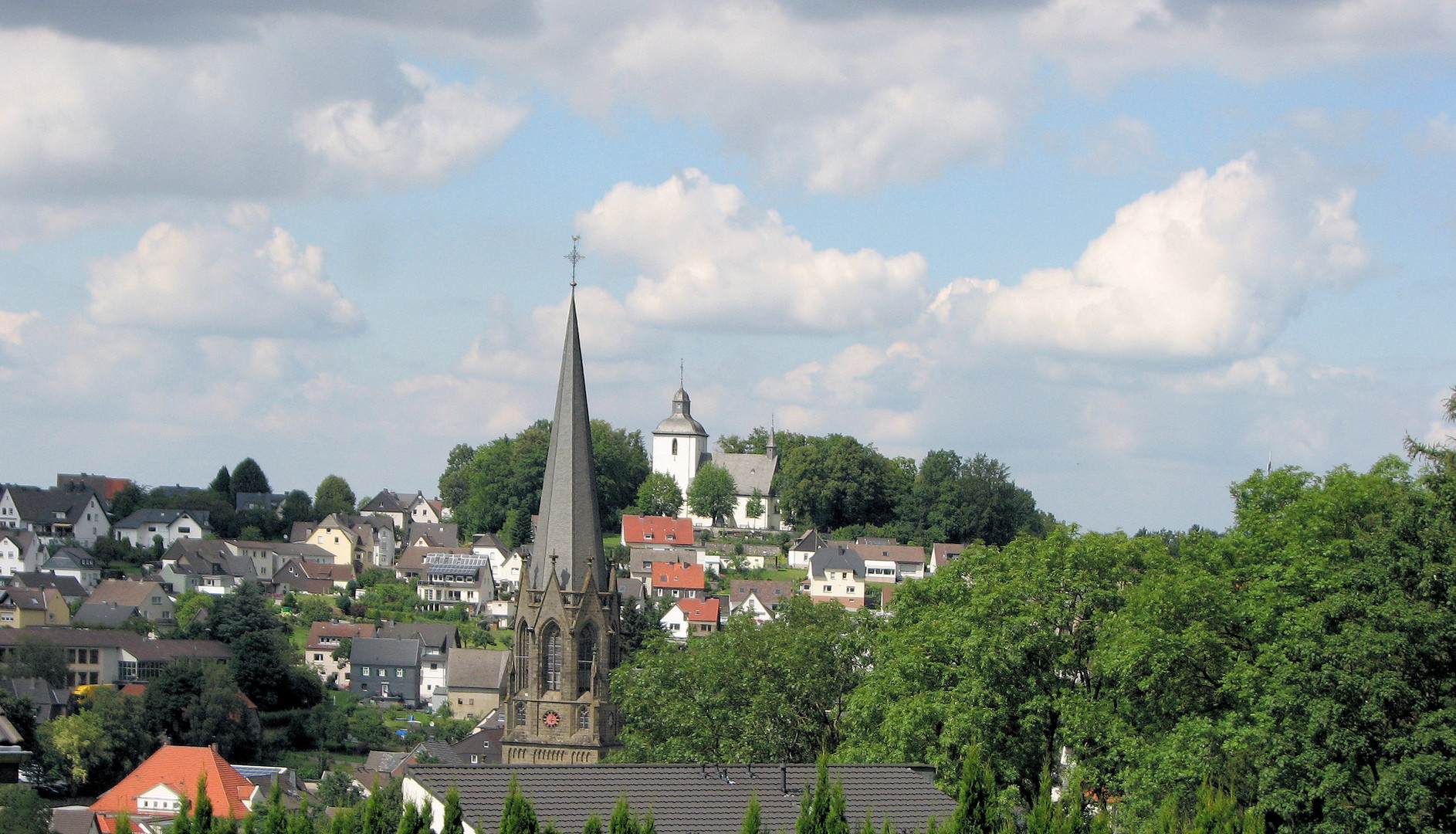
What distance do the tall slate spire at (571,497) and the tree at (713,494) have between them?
9855 centimetres

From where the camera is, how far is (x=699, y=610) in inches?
4119

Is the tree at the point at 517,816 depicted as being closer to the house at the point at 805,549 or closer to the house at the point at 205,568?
the house at the point at 805,549

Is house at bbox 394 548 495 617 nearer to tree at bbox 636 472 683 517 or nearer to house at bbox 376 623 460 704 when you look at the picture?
house at bbox 376 623 460 704

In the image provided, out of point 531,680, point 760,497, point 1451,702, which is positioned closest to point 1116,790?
point 1451,702

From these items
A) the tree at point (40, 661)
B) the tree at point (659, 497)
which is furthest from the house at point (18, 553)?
the tree at point (659, 497)

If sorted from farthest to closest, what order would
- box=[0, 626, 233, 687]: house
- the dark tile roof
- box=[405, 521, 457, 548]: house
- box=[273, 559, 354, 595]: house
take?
box=[405, 521, 457, 548]: house → box=[273, 559, 354, 595]: house → box=[0, 626, 233, 687]: house → the dark tile roof

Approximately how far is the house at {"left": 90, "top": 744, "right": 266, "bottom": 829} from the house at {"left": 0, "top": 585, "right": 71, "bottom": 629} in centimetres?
3825

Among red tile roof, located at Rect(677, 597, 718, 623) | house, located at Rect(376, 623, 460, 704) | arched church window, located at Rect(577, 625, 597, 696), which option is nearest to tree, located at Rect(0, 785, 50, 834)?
arched church window, located at Rect(577, 625, 597, 696)

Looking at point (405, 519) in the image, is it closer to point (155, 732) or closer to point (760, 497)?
point (760, 497)

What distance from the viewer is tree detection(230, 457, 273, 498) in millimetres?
162875

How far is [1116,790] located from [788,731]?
10758 mm

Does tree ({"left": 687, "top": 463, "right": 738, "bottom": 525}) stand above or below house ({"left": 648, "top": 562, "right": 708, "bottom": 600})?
above

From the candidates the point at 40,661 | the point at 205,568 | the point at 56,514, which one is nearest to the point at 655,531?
the point at 205,568

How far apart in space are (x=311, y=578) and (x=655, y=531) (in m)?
26.7
